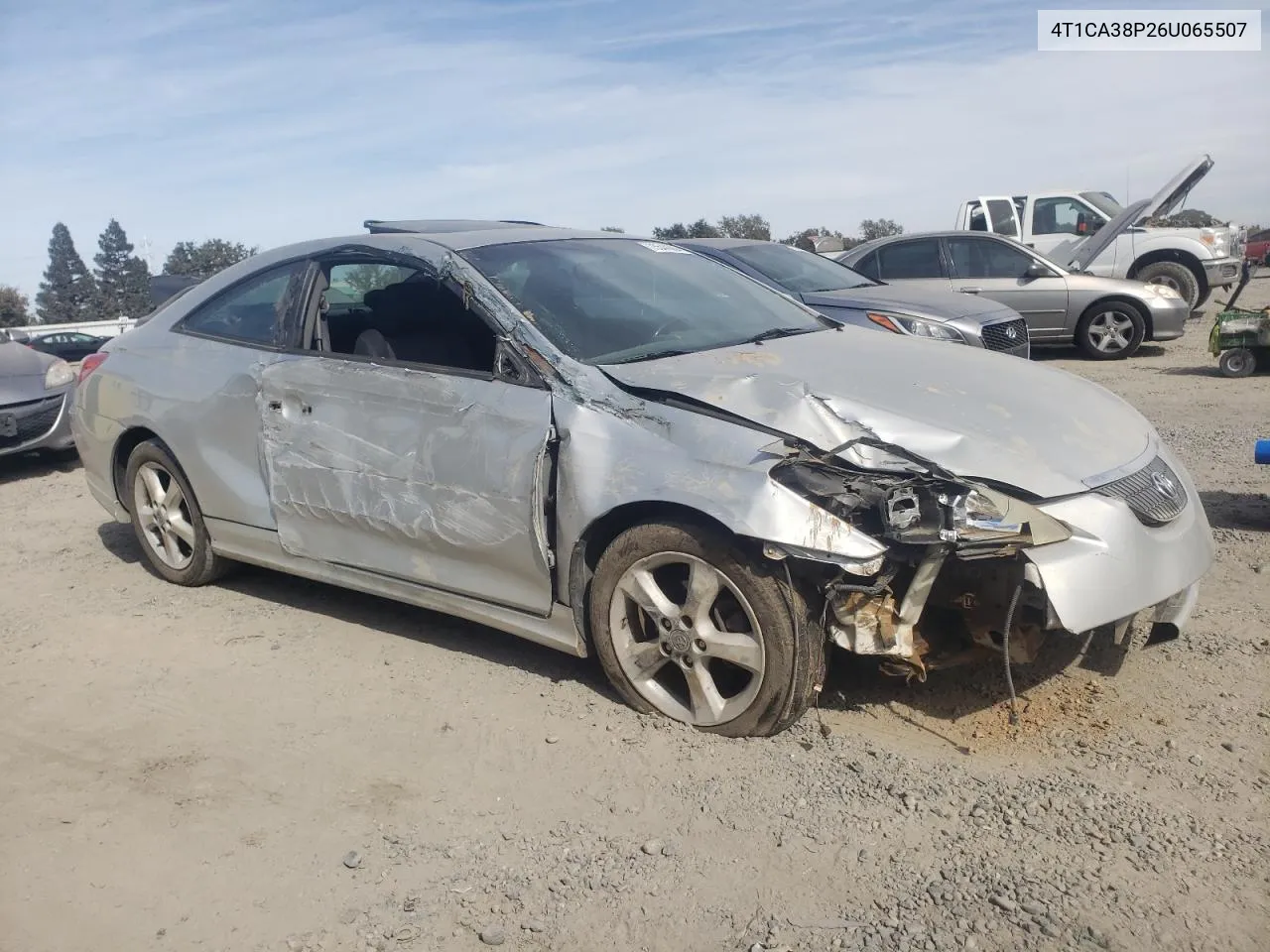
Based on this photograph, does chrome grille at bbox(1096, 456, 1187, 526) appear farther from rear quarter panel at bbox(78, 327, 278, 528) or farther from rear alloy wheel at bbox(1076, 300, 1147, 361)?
rear alloy wheel at bbox(1076, 300, 1147, 361)

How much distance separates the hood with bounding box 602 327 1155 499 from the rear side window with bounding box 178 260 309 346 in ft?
5.98

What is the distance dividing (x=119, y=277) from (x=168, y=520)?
78246 millimetres

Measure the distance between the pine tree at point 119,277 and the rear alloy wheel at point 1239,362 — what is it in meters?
68.6

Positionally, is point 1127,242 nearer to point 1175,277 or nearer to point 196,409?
point 1175,277

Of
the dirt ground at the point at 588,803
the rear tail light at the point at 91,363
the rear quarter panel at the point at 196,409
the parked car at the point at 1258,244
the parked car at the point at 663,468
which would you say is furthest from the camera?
the parked car at the point at 1258,244

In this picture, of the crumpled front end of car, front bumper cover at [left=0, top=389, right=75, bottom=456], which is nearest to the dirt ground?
the crumpled front end of car

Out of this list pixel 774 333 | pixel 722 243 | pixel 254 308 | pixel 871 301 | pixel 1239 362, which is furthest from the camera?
pixel 1239 362

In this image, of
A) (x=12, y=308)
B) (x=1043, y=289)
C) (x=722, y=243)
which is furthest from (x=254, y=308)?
(x=12, y=308)

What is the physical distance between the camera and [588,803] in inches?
127

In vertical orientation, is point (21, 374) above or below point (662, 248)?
below

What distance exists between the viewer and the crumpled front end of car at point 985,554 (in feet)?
10.2

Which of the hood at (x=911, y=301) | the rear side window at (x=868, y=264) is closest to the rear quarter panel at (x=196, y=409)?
the hood at (x=911, y=301)

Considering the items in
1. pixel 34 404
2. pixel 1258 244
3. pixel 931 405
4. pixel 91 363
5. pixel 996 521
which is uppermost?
pixel 91 363

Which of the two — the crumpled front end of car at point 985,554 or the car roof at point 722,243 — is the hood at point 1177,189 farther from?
the crumpled front end of car at point 985,554
